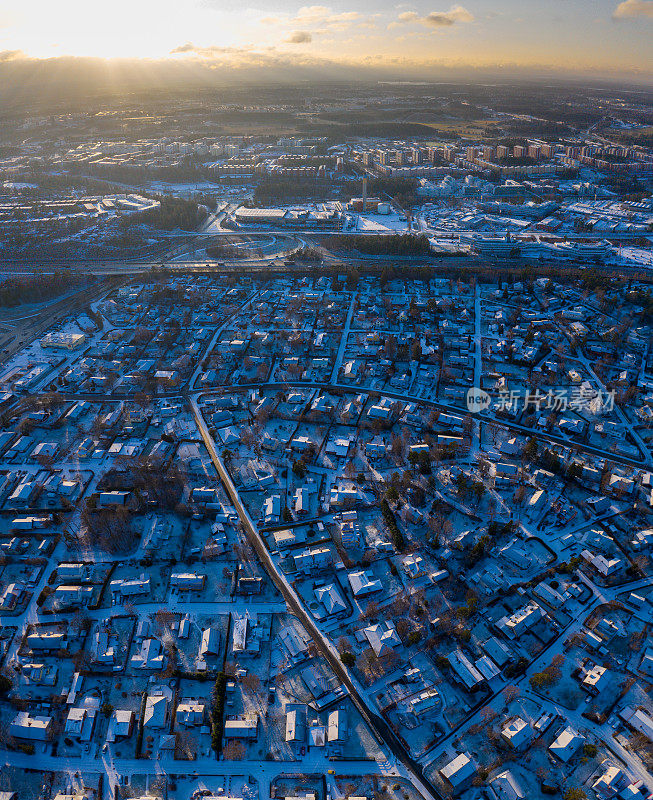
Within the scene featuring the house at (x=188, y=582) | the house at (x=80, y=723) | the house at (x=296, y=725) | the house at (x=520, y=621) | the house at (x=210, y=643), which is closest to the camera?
the house at (x=296, y=725)

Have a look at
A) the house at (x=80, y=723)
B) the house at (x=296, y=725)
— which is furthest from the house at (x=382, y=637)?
the house at (x=80, y=723)

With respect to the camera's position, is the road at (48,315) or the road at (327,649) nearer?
the road at (327,649)

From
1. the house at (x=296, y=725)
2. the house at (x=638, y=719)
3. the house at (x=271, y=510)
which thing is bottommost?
the house at (x=296, y=725)

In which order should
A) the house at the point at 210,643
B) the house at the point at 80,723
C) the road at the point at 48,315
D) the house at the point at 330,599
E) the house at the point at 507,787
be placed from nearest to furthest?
the house at the point at 507,787 < the house at the point at 80,723 < the house at the point at 210,643 < the house at the point at 330,599 < the road at the point at 48,315

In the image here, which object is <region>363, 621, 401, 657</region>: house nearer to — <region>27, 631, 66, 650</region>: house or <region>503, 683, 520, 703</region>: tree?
<region>503, 683, 520, 703</region>: tree

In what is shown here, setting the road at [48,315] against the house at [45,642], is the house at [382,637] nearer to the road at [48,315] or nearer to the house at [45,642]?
the house at [45,642]

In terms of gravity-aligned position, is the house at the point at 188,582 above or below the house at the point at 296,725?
above

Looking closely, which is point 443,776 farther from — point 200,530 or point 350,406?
point 350,406

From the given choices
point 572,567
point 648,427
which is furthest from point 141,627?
point 648,427
